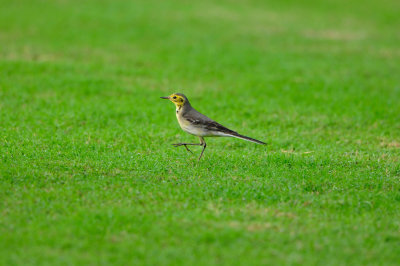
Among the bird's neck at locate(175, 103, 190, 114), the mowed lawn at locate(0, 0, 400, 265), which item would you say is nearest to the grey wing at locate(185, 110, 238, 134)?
the bird's neck at locate(175, 103, 190, 114)

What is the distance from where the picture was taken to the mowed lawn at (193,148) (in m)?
6.00

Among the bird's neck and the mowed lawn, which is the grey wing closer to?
the bird's neck

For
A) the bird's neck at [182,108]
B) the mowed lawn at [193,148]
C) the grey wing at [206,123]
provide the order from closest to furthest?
the mowed lawn at [193,148], the grey wing at [206,123], the bird's neck at [182,108]

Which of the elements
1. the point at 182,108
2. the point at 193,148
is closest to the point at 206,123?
the point at 182,108

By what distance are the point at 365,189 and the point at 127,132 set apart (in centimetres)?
516

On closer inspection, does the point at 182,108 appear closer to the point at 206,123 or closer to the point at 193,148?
the point at 206,123

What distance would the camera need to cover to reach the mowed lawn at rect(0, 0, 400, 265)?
6.00 metres

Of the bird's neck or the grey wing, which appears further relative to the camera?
the bird's neck

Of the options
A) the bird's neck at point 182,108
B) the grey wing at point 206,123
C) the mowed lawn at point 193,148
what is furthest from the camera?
the bird's neck at point 182,108

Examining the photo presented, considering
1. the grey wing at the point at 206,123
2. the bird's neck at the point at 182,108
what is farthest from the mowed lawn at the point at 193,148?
the bird's neck at the point at 182,108

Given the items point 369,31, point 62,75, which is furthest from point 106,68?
point 369,31

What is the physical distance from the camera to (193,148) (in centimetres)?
1038

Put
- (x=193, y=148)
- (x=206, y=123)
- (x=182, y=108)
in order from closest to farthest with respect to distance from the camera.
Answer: (x=206, y=123)
(x=182, y=108)
(x=193, y=148)

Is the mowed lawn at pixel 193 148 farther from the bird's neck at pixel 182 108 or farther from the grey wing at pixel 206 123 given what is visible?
the bird's neck at pixel 182 108
